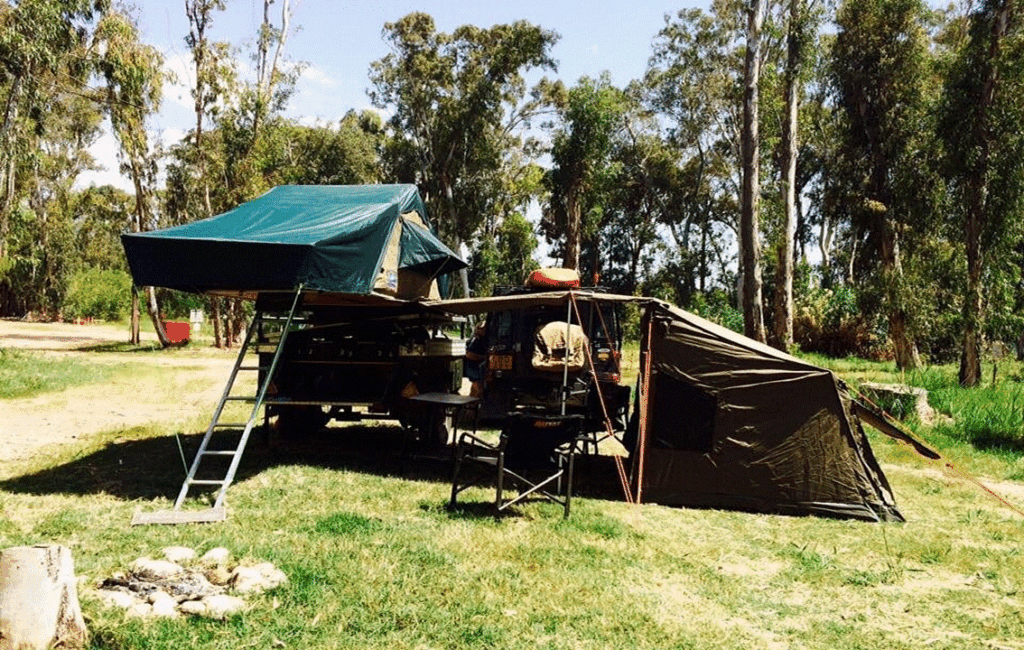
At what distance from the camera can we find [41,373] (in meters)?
14.9

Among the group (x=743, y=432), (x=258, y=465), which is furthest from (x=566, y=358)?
(x=258, y=465)

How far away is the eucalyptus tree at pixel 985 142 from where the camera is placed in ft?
44.3

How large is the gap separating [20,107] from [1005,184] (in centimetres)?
2411

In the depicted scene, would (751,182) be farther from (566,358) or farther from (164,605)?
(164,605)

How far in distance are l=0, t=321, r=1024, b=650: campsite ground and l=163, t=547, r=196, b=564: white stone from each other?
22cm

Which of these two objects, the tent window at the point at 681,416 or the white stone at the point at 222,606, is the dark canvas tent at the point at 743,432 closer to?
the tent window at the point at 681,416

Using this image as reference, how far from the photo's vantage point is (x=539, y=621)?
4082 mm

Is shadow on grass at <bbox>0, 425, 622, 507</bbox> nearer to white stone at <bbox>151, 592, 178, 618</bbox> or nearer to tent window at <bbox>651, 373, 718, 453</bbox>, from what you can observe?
tent window at <bbox>651, 373, 718, 453</bbox>

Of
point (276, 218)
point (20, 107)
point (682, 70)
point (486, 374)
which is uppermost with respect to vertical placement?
point (682, 70)

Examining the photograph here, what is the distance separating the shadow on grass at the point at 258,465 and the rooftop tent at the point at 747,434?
0.77 metres

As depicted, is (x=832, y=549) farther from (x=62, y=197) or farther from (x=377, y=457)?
(x=62, y=197)

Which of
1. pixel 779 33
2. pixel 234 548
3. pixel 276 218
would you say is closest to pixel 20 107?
pixel 276 218

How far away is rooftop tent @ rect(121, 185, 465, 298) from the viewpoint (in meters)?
6.40

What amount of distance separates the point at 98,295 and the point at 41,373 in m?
30.9
